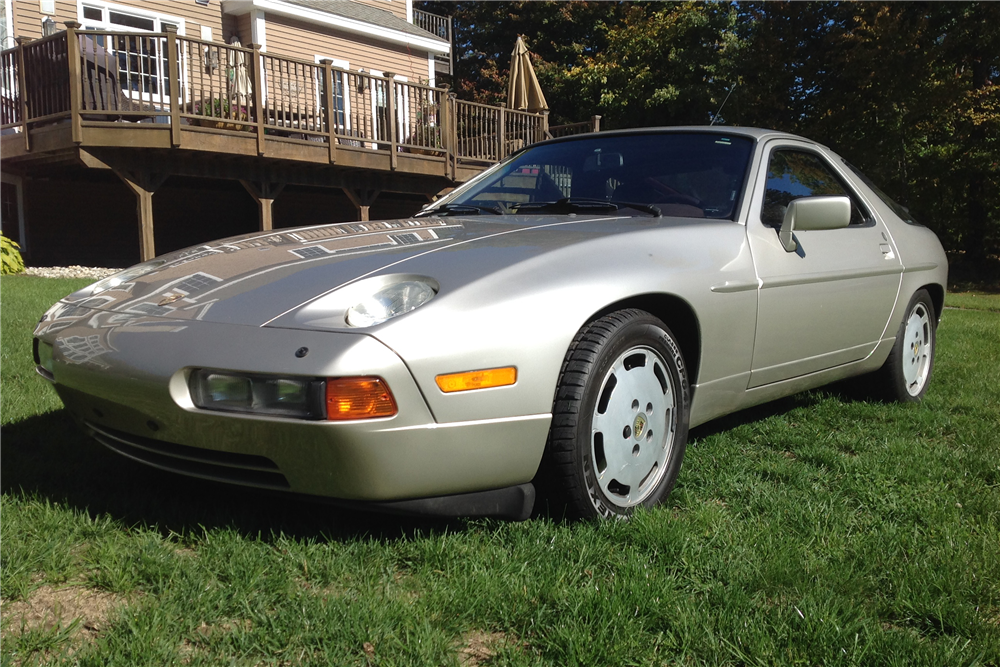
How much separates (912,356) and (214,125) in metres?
9.99

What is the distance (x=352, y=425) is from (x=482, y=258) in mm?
668

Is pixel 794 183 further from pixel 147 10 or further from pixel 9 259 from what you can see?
pixel 147 10

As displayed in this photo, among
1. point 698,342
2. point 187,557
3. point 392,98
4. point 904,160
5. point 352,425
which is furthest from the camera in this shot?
point 904,160

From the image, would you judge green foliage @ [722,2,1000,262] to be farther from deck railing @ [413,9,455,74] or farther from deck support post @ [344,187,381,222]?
deck support post @ [344,187,381,222]

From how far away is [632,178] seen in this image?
3502 mm

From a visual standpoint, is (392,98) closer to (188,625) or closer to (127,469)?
(127,469)

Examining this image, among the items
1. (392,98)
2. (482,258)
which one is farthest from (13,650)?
(392,98)

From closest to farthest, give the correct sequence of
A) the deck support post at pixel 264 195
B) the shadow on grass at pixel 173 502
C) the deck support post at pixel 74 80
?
the shadow on grass at pixel 173 502, the deck support post at pixel 74 80, the deck support post at pixel 264 195

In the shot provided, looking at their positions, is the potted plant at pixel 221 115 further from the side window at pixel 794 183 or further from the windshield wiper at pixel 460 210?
the side window at pixel 794 183

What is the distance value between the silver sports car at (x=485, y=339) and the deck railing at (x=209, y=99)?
28.1 ft

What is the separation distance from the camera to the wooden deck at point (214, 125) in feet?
34.9

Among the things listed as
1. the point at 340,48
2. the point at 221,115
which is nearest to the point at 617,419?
the point at 221,115

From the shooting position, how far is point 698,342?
2883mm

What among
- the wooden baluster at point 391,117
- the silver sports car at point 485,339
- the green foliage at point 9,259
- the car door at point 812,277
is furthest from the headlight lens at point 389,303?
the wooden baluster at point 391,117
